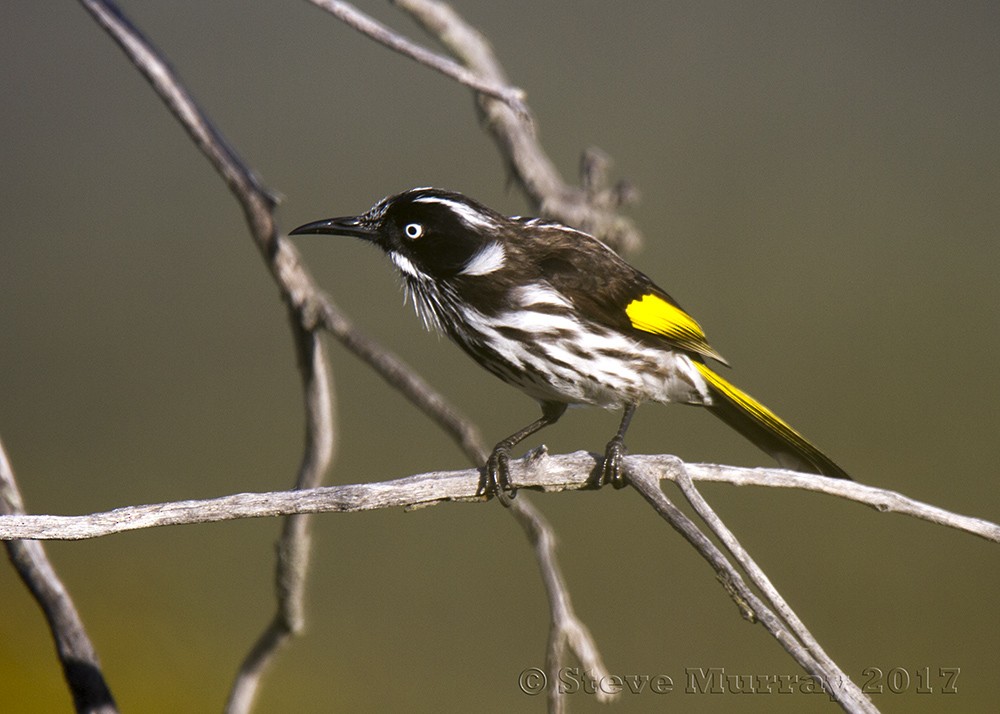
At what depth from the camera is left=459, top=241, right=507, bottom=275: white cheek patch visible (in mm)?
2047

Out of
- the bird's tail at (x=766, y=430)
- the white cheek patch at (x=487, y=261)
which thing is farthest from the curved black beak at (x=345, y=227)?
the bird's tail at (x=766, y=430)

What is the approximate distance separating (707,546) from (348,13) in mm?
1183

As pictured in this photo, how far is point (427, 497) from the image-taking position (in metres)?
1.69

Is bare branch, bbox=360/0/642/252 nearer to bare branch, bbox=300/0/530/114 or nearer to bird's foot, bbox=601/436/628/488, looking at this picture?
bare branch, bbox=300/0/530/114

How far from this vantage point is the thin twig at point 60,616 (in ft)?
6.28

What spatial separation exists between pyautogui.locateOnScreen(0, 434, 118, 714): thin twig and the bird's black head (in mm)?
737

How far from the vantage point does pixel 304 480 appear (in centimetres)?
241

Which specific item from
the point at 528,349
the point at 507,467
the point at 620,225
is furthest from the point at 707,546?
the point at 620,225

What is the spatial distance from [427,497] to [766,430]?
0.92 metres

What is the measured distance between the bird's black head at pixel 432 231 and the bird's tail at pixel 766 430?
59 centimetres

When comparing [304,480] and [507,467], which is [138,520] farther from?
[304,480]

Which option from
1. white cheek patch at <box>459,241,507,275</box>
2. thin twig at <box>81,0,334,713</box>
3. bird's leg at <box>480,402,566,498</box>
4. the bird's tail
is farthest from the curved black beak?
the bird's tail

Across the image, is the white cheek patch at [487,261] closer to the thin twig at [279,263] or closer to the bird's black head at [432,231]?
the bird's black head at [432,231]

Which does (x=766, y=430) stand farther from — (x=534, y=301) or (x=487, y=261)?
(x=487, y=261)
